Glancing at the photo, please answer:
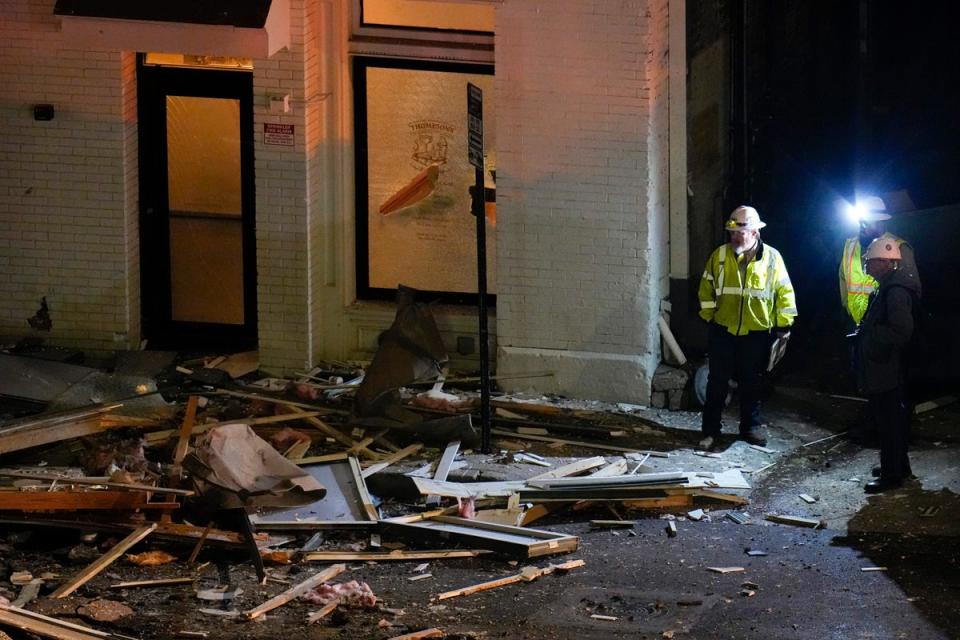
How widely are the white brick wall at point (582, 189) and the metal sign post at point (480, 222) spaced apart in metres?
1.42

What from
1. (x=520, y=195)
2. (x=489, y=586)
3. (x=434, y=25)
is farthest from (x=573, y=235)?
(x=489, y=586)

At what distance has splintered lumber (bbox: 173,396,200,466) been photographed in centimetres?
1112

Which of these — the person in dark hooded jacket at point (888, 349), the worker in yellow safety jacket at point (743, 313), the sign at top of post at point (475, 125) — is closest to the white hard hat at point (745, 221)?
the worker in yellow safety jacket at point (743, 313)

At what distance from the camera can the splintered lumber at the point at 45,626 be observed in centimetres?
796

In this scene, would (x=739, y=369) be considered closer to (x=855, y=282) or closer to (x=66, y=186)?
(x=855, y=282)

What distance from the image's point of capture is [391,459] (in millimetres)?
11633

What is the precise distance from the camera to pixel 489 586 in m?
9.06

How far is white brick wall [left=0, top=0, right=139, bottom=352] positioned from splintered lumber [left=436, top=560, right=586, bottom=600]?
652 centimetres

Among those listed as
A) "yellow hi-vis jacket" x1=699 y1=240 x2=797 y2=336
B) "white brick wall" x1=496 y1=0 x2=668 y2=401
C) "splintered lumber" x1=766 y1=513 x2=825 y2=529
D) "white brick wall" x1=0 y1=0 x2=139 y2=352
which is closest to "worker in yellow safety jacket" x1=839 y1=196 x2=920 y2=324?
"yellow hi-vis jacket" x1=699 y1=240 x2=797 y2=336

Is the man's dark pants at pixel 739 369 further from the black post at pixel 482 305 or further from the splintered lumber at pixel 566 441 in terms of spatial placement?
the black post at pixel 482 305

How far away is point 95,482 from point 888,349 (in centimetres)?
598

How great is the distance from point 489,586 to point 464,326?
518cm

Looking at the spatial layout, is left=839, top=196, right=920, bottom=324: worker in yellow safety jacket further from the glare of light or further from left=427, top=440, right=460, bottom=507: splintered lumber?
left=427, top=440, right=460, bottom=507: splintered lumber

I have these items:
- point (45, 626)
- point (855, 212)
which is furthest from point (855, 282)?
point (45, 626)
